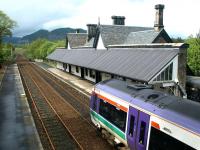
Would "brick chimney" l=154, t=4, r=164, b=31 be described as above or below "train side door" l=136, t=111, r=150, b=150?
above

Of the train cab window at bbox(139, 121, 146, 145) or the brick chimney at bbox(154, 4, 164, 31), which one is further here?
the brick chimney at bbox(154, 4, 164, 31)

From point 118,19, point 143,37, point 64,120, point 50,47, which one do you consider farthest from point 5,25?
point 64,120

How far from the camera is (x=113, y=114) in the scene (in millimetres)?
14273

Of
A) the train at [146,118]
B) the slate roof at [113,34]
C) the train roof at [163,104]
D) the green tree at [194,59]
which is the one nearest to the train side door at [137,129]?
the train at [146,118]

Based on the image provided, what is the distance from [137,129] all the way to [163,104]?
183 centimetres

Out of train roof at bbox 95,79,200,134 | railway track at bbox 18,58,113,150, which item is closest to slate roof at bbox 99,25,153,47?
railway track at bbox 18,58,113,150

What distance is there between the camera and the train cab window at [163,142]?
8.90 metres

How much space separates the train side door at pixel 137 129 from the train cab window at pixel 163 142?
467 mm

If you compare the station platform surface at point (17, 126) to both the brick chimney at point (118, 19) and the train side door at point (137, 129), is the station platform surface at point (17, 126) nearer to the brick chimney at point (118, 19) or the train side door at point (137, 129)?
the train side door at point (137, 129)

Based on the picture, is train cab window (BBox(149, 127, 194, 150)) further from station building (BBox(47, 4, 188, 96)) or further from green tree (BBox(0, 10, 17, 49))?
green tree (BBox(0, 10, 17, 49))

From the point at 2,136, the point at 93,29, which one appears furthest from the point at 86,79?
the point at 2,136

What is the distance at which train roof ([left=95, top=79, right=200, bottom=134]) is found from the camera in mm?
8937

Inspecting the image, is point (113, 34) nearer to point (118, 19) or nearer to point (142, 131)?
point (118, 19)

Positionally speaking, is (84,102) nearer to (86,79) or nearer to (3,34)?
(86,79)
